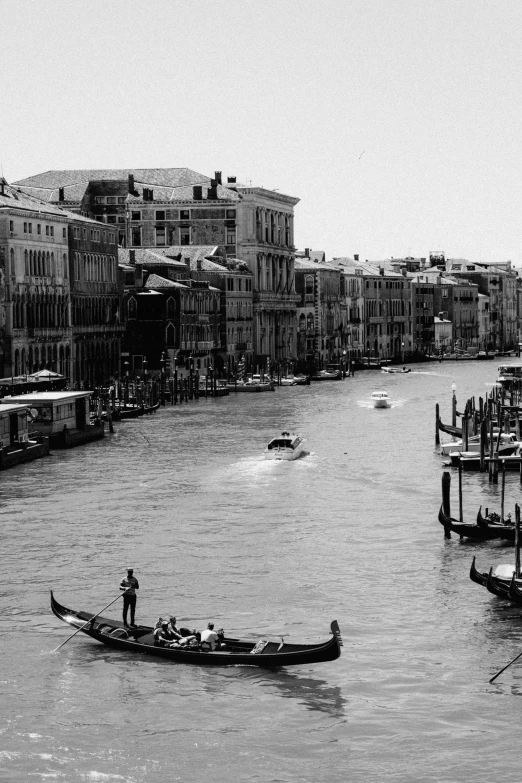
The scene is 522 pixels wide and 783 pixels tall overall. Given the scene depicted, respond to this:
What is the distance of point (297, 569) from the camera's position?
2873 centimetres

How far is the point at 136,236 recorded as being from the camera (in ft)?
342

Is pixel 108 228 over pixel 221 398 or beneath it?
over

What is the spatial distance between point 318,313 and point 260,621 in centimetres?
9904

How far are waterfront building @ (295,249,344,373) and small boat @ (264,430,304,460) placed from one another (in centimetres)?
6943

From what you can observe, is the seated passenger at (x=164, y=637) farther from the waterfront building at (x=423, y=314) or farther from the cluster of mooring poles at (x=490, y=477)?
the waterfront building at (x=423, y=314)

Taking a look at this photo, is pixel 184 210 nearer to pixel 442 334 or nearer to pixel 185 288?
pixel 185 288

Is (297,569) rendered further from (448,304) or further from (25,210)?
(448,304)

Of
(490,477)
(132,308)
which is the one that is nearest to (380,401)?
(132,308)

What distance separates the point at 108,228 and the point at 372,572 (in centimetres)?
5798

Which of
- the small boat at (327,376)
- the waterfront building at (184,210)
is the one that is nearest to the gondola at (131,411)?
the waterfront building at (184,210)

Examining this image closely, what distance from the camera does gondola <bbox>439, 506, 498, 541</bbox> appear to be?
30.9 meters

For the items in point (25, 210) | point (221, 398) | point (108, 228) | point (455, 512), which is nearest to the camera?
point (455, 512)

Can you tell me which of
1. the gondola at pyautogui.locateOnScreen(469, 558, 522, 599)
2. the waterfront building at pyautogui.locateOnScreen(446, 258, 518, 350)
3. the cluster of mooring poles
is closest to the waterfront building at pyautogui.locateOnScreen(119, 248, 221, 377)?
the cluster of mooring poles

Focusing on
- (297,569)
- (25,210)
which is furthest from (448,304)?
(297,569)
